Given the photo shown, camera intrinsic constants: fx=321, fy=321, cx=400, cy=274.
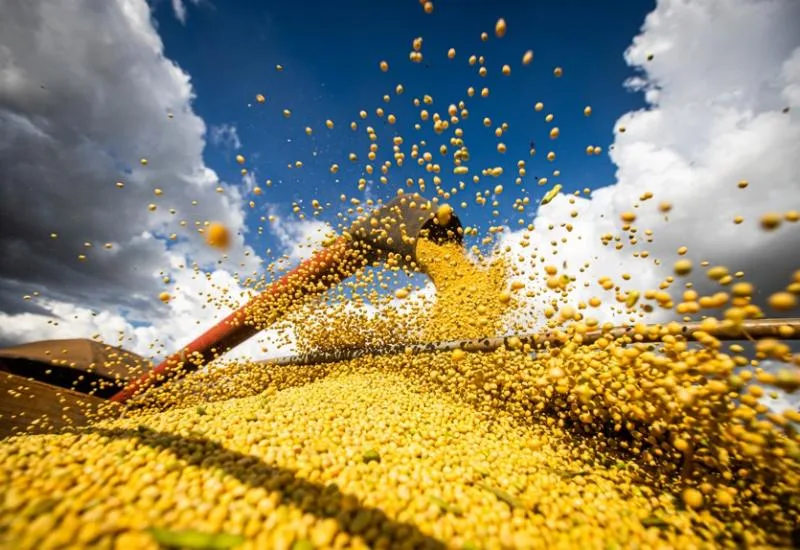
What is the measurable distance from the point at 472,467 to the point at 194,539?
71.4 inches

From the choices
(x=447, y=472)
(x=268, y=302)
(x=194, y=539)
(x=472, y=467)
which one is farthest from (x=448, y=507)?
(x=268, y=302)

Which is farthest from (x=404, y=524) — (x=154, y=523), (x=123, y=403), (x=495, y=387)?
(x=123, y=403)

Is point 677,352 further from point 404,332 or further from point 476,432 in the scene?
→ point 404,332

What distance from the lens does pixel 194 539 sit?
4.49 ft

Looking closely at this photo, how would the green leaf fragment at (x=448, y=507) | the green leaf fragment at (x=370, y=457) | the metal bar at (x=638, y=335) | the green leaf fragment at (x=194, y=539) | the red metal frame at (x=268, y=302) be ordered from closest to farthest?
1. the green leaf fragment at (x=194, y=539)
2. the green leaf fragment at (x=448, y=507)
3. the green leaf fragment at (x=370, y=457)
4. the metal bar at (x=638, y=335)
5. the red metal frame at (x=268, y=302)

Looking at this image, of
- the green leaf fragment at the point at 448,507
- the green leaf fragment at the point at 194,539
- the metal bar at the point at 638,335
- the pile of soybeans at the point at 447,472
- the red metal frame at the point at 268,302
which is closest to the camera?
the green leaf fragment at the point at 194,539

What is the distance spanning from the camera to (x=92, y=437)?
2.36 meters

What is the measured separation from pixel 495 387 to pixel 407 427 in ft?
5.25

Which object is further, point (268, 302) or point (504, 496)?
point (268, 302)

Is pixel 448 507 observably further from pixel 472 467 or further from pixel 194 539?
pixel 194 539

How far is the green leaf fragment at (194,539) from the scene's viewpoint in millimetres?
1346

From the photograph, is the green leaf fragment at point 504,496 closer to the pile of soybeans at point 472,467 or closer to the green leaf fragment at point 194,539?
the pile of soybeans at point 472,467

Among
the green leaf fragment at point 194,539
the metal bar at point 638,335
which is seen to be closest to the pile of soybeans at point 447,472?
the green leaf fragment at point 194,539

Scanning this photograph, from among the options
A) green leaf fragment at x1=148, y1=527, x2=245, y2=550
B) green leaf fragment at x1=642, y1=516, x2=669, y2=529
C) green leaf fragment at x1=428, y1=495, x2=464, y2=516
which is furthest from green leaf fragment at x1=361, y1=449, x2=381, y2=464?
green leaf fragment at x1=642, y1=516, x2=669, y2=529
